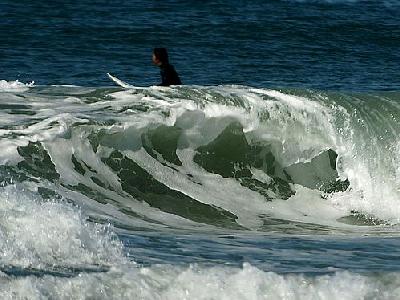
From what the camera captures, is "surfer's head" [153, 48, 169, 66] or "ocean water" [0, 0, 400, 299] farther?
"surfer's head" [153, 48, 169, 66]

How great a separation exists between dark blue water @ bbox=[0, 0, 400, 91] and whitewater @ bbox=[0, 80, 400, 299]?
6.20 metres

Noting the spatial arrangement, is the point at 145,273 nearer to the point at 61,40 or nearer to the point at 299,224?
the point at 299,224

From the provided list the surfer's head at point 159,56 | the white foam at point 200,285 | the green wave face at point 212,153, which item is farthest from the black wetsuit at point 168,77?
the white foam at point 200,285

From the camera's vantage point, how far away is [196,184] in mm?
12789

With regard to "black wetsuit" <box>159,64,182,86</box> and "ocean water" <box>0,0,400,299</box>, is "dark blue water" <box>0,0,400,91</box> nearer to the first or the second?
"ocean water" <box>0,0,400,299</box>

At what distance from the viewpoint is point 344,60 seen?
78.5 feet

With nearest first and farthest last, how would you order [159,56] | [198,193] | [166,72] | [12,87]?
[198,193]
[159,56]
[166,72]
[12,87]

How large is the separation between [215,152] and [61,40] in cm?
1088

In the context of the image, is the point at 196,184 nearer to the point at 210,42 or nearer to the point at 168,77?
the point at 168,77

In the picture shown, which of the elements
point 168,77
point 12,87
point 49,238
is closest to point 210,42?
Answer: point 168,77

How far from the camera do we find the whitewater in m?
8.53

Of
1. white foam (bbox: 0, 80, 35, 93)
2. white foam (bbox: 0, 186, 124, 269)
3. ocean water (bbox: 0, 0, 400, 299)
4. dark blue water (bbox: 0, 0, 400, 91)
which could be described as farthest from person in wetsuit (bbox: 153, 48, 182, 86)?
dark blue water (bbox: 0, 0, 400, 91)

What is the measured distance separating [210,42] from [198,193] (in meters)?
12.1

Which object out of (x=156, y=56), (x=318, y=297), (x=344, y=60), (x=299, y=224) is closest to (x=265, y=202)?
(x=299, y=224)
